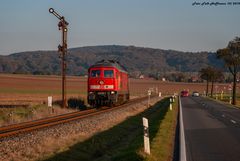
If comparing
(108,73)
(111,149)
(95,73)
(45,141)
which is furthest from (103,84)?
(45,141)

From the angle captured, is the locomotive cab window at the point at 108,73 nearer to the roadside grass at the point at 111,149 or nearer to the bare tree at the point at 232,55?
the roadside grass at the point at 111,149

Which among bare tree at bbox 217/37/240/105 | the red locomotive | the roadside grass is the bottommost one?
the roadside grass

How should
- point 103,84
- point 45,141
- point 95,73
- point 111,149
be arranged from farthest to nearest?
1. point 95,73
2. point 103,84
3. point 111,149
4. point 45,141

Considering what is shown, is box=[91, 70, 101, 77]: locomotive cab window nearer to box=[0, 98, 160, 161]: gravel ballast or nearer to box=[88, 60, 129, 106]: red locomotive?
box=[88, 60, 129, 106]: red locomotive

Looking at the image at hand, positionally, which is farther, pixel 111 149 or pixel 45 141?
pixel 111 149

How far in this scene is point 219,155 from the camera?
13500mm

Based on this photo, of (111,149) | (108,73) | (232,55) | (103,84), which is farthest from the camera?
(232,55)

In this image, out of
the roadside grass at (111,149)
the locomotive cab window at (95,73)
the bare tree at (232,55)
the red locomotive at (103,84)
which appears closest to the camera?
the roadside grass at (111,149)

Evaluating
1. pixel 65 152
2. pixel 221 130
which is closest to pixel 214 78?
pixel 221 130

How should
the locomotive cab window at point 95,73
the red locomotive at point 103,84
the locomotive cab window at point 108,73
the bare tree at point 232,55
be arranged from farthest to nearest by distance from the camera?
the bare tree at point 232,55, the locomotive cab window at point 95,73, the locomotive cab window at point 108,73, the red locomotive at point 103,84

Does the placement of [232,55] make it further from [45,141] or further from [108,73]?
[45,141]

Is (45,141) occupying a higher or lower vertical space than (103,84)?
lower

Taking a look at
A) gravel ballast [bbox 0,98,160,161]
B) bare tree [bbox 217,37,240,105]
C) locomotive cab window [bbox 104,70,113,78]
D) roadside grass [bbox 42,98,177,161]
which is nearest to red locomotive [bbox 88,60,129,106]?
locomotive cab window [bbox 104,70,113,78]

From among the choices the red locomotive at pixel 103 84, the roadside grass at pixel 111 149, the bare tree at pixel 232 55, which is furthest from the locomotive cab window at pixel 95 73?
the bare tree at pixel 232 55
